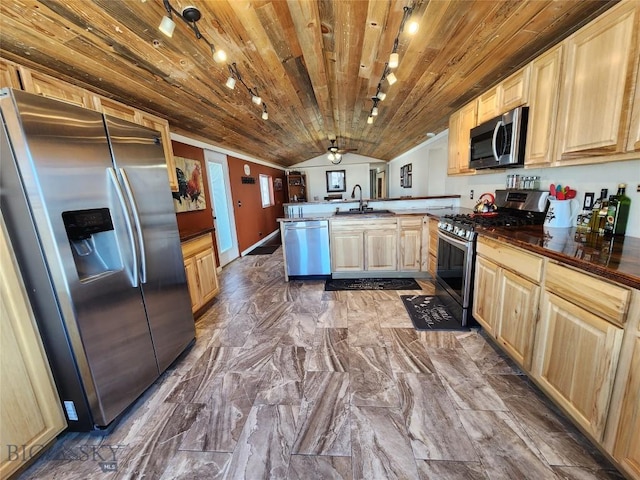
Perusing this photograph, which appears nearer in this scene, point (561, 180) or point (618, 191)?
point (618, 191)

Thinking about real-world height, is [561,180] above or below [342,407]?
above

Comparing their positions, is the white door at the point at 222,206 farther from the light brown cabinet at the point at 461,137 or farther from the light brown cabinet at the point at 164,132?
the light brown cabinet at the point at 461,137

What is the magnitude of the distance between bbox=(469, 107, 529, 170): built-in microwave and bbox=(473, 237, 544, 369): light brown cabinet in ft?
2.51

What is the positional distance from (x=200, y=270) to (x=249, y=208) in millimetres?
3562

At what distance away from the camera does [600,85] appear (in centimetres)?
144

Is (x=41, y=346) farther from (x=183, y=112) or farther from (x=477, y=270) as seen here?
(x=477, y=270)

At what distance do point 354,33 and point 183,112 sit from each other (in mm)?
2118

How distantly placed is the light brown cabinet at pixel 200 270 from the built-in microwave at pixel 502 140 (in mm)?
3076

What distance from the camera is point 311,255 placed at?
3.79 metres

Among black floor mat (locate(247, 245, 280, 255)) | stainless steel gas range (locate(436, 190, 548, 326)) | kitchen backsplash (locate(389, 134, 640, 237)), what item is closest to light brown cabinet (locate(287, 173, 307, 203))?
black floor mat (locate(247, 245, 280, 255))

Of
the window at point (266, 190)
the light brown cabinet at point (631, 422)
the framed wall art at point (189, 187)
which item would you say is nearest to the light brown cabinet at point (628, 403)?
the light brown cabinet at point (631, 422)

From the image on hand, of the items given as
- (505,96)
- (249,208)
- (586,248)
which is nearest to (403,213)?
(505,96)

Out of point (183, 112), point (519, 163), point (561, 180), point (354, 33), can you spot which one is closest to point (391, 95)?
point (354, 33)

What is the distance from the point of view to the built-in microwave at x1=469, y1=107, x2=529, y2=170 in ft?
6.79
